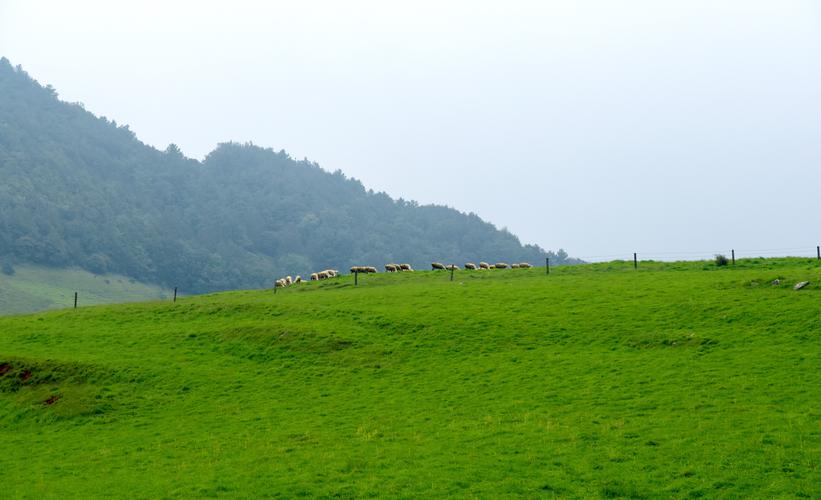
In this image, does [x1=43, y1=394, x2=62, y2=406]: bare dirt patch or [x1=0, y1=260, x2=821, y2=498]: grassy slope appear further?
[x1=43, y1=394, x2=62, y2=406]: bare dirt patch

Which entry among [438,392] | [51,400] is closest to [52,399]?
[51,400]

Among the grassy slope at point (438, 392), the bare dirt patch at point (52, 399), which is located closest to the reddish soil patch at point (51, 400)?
the bare dirt patch at point (52, 399)

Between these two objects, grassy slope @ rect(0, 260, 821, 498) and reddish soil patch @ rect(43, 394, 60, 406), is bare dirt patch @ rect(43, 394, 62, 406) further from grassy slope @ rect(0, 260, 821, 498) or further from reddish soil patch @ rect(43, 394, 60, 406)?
grassy slope @ rect(0, 260, 821, 498)

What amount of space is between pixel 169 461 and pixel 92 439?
20.3ft

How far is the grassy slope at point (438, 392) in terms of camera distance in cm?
2612

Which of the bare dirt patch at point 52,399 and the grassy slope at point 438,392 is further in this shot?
the bare dirt patch at point 52,399

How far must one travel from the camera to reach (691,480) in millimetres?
23906

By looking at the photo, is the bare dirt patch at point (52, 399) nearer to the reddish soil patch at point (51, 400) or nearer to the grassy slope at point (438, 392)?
the reddish soil patch at point (51, 400)

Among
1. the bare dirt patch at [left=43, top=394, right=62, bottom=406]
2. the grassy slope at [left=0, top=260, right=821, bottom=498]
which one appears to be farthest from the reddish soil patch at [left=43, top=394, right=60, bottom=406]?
the grassy slope at [left=0, top=260, right=821, bottom=498]

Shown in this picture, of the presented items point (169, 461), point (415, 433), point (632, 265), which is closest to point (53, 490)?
point (169, 461)

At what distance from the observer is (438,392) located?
123ft

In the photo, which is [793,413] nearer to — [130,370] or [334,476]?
[334,476]

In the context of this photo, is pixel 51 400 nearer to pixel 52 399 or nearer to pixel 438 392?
pixel 52 399

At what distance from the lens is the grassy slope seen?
2612 cm
